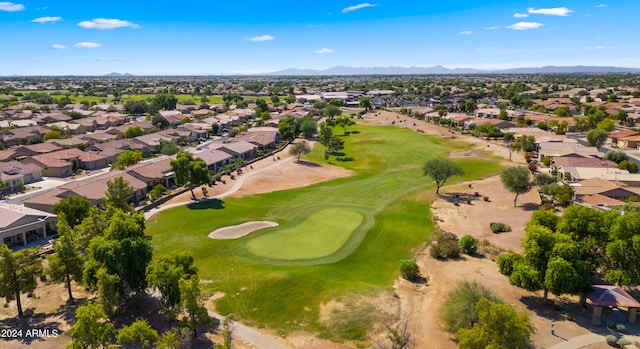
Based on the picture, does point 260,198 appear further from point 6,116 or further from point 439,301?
point 6,116

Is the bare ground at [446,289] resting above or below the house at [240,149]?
below

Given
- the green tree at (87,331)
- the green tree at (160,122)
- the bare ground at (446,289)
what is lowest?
the bare ground at (446,289)

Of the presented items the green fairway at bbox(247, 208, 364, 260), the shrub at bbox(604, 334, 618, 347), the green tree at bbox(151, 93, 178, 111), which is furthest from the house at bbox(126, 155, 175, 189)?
the green tree at bbox(151, 93, 178, 111)

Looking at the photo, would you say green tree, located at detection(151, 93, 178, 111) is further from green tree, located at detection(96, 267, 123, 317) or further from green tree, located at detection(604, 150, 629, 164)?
green tree, located at detection(604, 150, 629, 164)

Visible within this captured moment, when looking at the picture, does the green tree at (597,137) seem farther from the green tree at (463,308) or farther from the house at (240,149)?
the green tree at (463,308)

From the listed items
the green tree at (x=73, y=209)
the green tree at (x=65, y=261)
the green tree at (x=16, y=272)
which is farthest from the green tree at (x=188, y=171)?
the green tree at (x=16, y=272)

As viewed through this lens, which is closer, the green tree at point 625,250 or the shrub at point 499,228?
the green tree at point 625,250

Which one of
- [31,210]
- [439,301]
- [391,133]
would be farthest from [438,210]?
[391,133]
